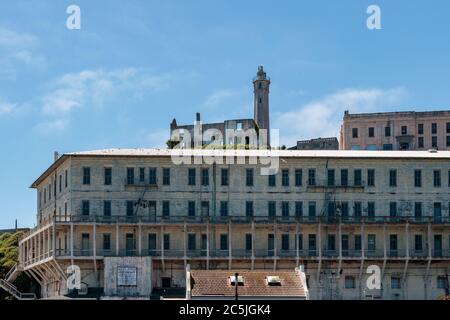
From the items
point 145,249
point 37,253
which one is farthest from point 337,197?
point 37,253

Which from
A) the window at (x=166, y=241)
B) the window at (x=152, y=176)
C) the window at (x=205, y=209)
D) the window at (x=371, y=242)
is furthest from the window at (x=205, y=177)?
the window at (x=371, y=242)

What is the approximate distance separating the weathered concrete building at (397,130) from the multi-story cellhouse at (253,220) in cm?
3903

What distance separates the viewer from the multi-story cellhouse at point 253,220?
2751 inches

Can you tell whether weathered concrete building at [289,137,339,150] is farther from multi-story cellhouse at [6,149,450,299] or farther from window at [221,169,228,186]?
window at [221,169,228,186]

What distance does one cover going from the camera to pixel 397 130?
114m

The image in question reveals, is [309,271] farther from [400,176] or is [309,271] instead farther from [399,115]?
[399,115]

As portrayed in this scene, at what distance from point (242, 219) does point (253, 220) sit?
0.94 meters

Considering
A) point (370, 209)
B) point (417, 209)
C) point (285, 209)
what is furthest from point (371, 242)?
point (285, 209)

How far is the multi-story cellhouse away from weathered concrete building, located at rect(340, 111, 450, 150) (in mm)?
39034

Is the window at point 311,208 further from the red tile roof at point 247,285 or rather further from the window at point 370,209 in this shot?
the red tile roof at point 247,285

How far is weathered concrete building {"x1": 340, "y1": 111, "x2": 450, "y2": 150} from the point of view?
114 meters

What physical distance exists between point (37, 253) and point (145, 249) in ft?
39.9
